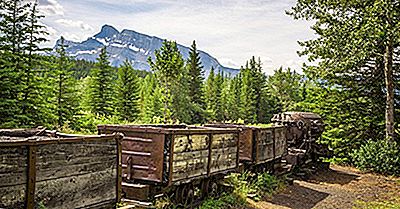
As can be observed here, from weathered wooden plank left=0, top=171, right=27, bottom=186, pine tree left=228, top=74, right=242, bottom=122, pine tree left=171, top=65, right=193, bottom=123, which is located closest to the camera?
weathered wooden plank left=0, top=171, right=27, bottom=186

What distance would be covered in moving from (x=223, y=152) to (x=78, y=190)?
486 cm

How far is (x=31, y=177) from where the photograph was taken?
5.03 m

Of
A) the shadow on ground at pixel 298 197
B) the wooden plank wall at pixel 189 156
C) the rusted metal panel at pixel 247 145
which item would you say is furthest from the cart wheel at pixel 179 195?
the rusted metal panel at pixel 247 145

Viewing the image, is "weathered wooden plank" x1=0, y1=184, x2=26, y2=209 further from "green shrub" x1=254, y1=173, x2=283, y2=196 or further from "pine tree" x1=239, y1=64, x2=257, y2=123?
"pine tree" x1=239, y1=64, x2=257, y2=123

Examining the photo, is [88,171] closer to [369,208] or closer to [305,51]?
[369,208]

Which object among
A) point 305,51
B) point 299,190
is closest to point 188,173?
point 299,190

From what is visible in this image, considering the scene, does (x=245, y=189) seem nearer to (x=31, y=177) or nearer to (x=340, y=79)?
(x=31, y=177)

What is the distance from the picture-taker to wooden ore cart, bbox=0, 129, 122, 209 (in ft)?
16.0

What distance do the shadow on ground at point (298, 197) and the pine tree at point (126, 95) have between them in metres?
34.7

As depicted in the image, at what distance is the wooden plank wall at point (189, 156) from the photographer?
8.14 meters

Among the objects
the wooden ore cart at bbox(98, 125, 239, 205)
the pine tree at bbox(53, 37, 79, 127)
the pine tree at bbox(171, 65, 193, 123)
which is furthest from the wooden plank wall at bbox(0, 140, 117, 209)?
the pine tree at bbox(171, 65, 193, 123)

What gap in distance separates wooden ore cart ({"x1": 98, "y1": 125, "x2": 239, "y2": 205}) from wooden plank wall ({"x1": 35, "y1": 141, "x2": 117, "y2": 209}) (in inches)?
65.1

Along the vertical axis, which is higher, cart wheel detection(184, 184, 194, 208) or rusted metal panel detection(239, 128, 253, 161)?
rusted metal panel detection(239, 128, 253, 161)

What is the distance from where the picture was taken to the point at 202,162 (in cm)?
913
